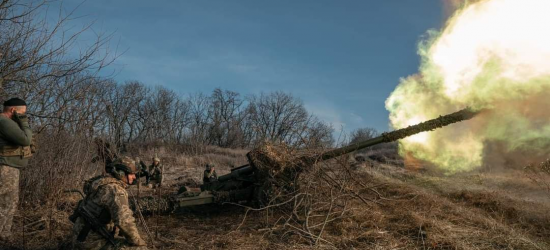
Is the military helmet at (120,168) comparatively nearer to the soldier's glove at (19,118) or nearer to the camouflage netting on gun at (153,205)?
the soldier's glove at (19,118)

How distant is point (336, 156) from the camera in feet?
27.3

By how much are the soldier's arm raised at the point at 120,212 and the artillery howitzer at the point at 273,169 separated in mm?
3710

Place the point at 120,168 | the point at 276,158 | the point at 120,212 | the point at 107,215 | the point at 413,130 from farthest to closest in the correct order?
the point at 276,158 < the point at 413,130 < the point at 120,168 < the point at 107,215 < the point at 120,212

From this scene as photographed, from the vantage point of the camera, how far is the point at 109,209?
178 inches

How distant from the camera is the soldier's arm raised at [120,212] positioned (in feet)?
14.4

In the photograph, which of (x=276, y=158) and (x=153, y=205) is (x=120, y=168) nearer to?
(x=153, y=205)

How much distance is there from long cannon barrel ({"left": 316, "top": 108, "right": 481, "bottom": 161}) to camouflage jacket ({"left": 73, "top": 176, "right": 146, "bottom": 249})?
174 inches

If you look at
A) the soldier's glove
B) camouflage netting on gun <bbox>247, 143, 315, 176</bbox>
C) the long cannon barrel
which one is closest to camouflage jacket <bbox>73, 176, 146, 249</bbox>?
the soldier's glove

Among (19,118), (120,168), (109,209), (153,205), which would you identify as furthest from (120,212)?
(153,205)

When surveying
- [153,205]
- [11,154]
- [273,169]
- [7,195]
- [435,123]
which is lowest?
[153,205]

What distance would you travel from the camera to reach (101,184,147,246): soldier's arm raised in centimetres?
440

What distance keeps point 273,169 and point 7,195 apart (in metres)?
4.66

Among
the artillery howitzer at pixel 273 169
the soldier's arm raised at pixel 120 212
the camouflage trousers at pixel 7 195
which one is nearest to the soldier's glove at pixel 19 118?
the camouflage trousers at pixel 7 195

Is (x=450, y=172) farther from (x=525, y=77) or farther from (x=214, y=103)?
(x=214, y=103)
